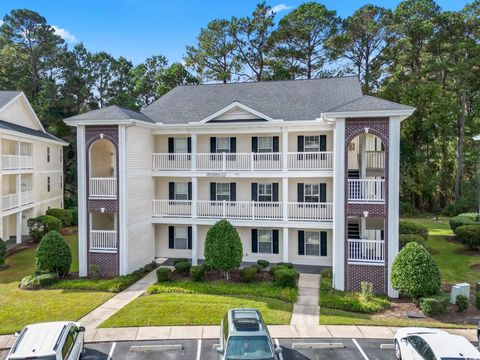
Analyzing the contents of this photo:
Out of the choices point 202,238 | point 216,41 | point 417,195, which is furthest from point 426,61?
point 202,238

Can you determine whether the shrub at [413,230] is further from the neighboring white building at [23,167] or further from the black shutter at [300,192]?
the neighboring white building at [23,167]

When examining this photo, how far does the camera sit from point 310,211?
2138 centimetres

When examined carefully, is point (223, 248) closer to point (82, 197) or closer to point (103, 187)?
point (103, 187)

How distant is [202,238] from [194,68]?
108ft

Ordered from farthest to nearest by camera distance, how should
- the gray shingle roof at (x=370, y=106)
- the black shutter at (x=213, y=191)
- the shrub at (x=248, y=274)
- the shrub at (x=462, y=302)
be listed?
the black shutter at (x=213, y=191), the shrub at (x=248, y=274), the gray shingle roof at (x=370, y=106), the shrub at (x=462, y=302)

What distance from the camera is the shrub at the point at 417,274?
15.3 meters

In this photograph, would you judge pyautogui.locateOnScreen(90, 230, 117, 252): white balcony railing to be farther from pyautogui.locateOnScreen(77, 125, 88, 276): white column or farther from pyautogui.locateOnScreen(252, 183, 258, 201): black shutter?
pyautogui.locateOnScreen(252, 183, 258, 201): black shutter

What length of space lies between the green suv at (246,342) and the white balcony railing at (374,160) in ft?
40.4

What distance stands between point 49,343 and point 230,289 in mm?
8892

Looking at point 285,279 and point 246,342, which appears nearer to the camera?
point 246,342

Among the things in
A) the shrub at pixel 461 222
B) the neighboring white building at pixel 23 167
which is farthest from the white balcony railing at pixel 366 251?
the neighboring white building at pixel 23 167

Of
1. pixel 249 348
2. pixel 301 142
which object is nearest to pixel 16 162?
pixel 301 142

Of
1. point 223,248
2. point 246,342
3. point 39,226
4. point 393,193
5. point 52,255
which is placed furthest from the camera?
point 39,226

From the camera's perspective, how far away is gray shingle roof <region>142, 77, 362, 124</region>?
23.2m
